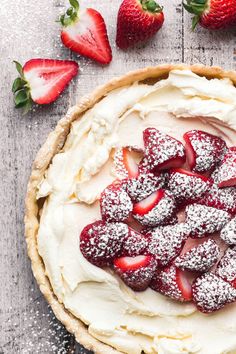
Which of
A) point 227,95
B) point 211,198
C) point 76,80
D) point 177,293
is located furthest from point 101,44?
point 177,293

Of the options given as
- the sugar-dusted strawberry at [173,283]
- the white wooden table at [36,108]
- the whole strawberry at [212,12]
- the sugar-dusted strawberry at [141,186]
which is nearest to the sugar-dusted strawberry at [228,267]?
the sugar-dusted strawberry at [173,283]

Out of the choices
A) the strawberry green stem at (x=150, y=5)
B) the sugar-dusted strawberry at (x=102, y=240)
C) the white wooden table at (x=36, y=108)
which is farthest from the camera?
the white wooden table at (x=36, y=108)

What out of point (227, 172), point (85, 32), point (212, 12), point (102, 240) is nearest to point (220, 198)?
point (227, 172)

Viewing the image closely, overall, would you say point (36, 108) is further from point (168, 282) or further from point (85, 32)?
point (168, 282)

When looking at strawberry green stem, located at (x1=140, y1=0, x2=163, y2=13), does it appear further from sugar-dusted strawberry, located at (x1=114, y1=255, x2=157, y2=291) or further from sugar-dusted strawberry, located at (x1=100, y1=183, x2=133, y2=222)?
sugar-dusted strawberry, located at (x1=114, y1=255, x2=157, y2=291)

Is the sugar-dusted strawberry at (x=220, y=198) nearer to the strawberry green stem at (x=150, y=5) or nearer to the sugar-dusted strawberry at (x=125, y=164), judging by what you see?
the sugar-dusted strawberry at (x=125, y=164)

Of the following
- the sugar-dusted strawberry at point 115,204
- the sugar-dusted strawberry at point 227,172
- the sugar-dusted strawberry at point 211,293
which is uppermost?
the sugar-dusted strawberry at point 227,172
